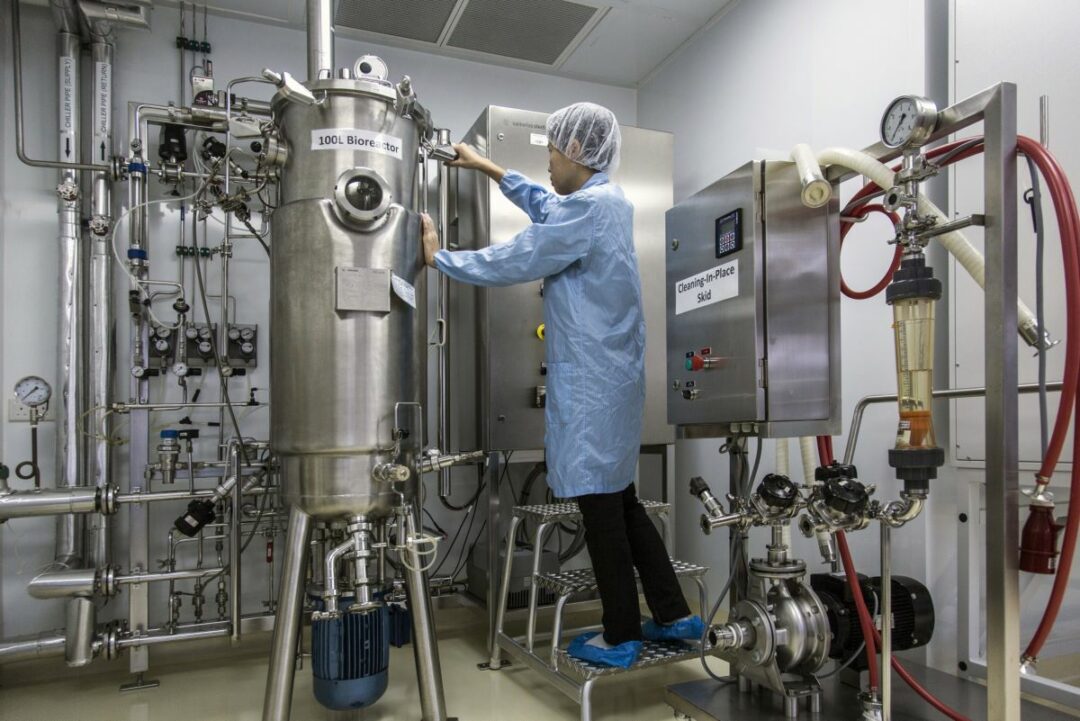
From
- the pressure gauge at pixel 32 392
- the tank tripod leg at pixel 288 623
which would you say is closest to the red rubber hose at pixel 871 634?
the tank tripod leg at pixel 288 623

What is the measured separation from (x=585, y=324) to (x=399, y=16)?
1701 millimetres

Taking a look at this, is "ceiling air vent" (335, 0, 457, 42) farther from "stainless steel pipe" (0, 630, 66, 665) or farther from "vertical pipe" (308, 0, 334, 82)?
"stainless steel pipe" (0, 630, 66, 665)

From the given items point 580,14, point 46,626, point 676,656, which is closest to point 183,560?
point 46,626

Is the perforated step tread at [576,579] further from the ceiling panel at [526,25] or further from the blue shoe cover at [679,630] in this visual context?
the ceiling panel at [526,25]

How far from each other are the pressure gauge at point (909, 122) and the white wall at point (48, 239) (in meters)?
2.15

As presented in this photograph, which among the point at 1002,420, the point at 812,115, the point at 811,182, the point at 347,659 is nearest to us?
the point at 1002,420

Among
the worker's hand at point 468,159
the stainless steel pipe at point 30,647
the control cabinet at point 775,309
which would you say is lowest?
the stainless steel pipe at point 30,647

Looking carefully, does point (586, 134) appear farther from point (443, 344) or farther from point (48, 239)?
point (48, 239)

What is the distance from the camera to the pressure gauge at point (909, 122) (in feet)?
4.20

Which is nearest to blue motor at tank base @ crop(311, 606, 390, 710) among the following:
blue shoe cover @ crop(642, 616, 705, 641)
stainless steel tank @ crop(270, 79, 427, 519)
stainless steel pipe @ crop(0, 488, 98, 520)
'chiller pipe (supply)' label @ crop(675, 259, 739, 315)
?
stainless steel tank @ crop(270, 79, 427, 519)

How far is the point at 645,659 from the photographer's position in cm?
174

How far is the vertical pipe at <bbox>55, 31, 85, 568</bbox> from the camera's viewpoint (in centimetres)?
217

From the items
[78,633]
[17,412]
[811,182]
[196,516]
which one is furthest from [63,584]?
[811,182]

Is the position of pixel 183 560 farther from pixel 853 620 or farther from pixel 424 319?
pixel 853 620
